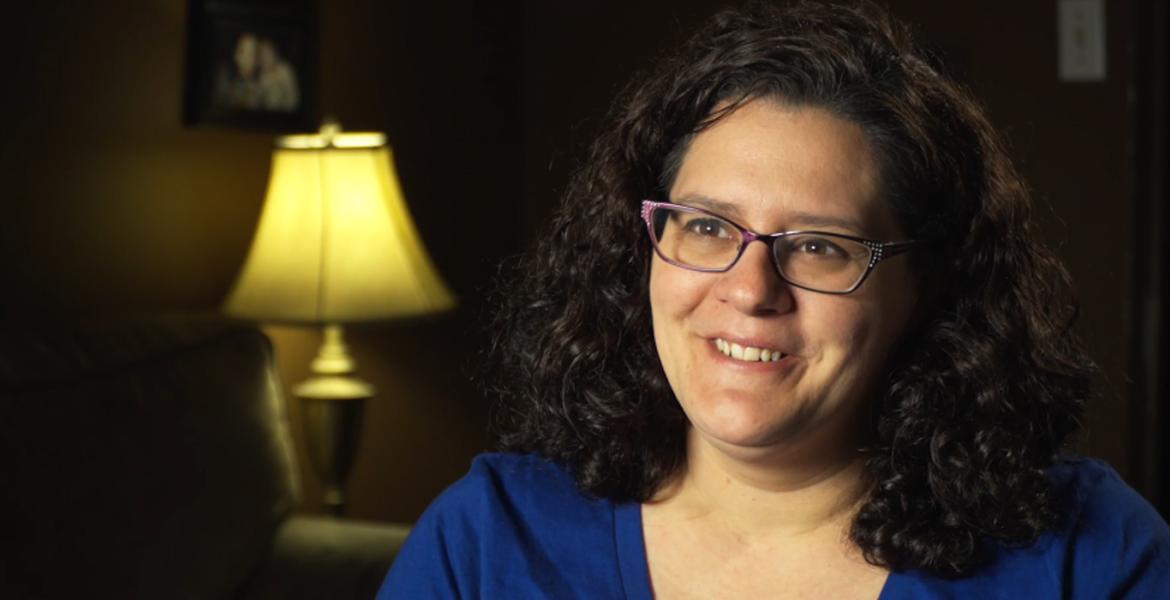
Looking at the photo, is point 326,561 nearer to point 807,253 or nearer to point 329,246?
point 329,246

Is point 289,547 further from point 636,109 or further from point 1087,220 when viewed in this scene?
point 1087,220

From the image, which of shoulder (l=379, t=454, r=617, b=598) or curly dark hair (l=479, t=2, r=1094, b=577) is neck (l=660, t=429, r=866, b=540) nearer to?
curly dark hair (l=479, t=2, r=1094, b=577)

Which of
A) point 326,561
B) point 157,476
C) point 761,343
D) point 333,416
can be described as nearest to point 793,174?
point 761,343

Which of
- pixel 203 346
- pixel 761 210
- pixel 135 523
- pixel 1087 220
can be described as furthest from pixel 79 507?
pixel 1087 220

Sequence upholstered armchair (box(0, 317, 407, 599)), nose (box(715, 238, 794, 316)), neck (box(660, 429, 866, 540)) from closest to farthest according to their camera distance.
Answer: nose (box(715, 238, 794, 316)), neck (box(660, 429, 866, 540)), upholstered armchair (box(0, 317, 407, 599))

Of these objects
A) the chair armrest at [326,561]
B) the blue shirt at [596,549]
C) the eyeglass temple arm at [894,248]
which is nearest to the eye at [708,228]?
the eyeglass temple arm at [894,248]

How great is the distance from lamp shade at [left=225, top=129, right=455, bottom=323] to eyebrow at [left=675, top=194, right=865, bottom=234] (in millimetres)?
1466

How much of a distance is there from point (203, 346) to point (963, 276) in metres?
1.27

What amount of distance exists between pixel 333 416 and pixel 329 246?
356 mm

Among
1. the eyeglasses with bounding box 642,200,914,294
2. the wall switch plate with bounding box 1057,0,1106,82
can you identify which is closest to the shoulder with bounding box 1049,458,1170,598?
the eyeglasses with bounding box 642,200,914,294

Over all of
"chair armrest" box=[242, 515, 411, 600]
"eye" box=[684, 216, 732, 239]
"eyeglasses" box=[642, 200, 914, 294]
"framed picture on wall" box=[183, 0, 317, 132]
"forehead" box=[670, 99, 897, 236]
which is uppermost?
"framed picture on wall" box=[183, 0, 317, 132]

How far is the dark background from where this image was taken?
2.54 m

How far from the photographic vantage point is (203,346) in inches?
87.4

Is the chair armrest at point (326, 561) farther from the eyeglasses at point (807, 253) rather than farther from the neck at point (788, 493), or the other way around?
the eyeglasses at point (807, 253)
